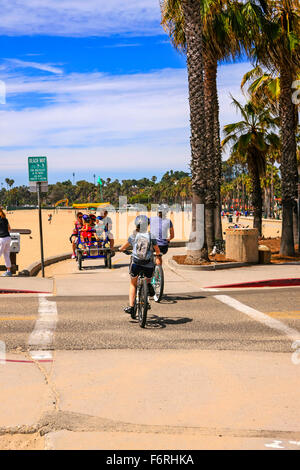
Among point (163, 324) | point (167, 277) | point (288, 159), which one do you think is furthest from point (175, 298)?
point (288, 159)

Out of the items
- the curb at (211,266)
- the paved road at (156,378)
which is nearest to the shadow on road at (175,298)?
the paved road at (156,378)

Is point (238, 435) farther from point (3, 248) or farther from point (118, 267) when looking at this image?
point (118, 267)

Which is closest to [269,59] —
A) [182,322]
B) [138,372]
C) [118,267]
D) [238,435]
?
[118,267]

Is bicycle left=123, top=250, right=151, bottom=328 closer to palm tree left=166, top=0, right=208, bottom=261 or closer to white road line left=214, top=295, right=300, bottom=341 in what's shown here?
white road line left=214, top=295, right=300, bottom=341

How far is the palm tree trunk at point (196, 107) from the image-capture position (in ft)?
59.8

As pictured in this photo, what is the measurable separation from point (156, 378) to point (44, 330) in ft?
10.3

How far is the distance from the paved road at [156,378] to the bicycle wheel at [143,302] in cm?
18

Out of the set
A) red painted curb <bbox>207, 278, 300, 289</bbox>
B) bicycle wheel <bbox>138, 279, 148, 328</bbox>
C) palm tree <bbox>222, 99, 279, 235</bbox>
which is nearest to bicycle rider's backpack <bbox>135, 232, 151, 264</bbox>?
bicycle wheel <bbox>138, 279, 148, 328</bbox>

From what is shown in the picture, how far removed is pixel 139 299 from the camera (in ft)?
29.5

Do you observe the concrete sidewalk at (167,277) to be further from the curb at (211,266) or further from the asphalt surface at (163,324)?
the asphalt surface at (163,324)

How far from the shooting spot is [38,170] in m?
15.7

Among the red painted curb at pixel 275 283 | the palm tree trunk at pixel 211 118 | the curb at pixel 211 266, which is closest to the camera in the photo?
the red painted curb at pixel 275 283

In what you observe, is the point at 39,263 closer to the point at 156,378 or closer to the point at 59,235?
the point at 156,378

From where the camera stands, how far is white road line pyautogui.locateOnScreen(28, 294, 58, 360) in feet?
24.3
